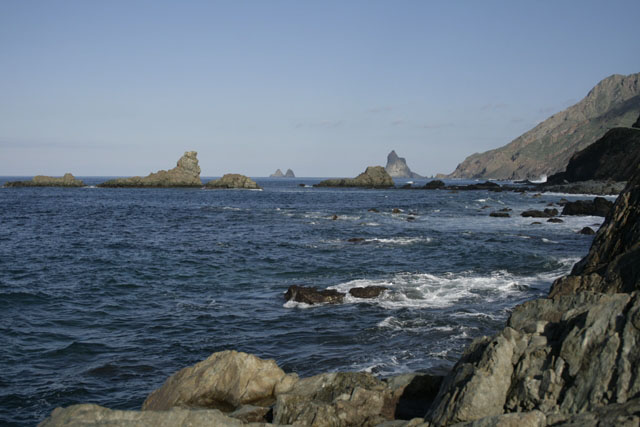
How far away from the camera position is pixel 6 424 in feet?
38.2

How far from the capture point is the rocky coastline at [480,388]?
7152 mm

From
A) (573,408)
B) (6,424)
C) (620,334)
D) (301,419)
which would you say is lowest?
(6,424)

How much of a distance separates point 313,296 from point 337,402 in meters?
12.3

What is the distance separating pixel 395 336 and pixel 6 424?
11.6m

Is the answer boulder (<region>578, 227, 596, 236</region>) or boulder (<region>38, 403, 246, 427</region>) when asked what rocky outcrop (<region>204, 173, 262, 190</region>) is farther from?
boulder (<region>38, 403, 246, 427</region>)

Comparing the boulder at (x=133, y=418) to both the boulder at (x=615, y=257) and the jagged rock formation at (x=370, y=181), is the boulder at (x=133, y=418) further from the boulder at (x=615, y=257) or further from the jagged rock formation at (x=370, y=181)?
the jagged rock formation at (x=370, y=181)

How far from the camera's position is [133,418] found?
8.45 m

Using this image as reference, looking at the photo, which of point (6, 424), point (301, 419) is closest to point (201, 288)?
point (6, 424)

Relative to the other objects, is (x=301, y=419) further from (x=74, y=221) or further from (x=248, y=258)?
(x=74, y=221)

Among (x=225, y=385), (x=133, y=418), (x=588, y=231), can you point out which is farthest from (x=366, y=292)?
(x=588, y=231)

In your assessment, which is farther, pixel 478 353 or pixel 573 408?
pixel 478 353

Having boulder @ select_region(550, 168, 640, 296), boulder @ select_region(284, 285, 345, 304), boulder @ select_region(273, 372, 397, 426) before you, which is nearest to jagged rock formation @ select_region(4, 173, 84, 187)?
boulder @ select_region(284, 285, 345, 304)

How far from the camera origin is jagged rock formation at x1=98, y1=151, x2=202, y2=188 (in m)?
155

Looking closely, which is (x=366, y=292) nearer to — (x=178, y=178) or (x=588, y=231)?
(x=588, y=231)
